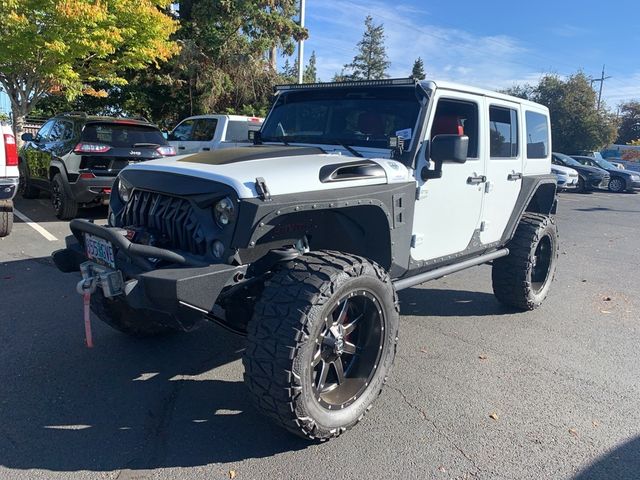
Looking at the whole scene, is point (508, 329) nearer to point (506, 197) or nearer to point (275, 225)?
point (506, 197)

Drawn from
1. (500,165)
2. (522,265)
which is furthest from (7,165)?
(522,265)

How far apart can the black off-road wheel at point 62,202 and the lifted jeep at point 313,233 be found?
527 centimetres

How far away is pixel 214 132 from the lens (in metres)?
10.9

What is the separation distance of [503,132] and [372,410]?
288cm

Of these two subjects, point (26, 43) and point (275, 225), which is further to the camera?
point (26, 43)

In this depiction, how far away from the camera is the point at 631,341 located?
15.7 feet

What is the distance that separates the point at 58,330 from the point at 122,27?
9865 millimetres

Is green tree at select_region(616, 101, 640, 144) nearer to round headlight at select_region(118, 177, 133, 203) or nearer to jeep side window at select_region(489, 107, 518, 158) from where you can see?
jeep side window at select_region(489, 107, 518, 158)

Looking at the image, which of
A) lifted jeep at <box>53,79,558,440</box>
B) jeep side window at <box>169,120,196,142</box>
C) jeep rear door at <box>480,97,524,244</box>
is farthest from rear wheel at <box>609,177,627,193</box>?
lifted jeep at <box>53,79,558,440</box>

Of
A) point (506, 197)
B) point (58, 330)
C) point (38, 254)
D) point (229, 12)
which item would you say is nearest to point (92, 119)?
point (38, 254)

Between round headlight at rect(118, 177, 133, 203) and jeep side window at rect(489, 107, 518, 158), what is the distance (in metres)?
3.03

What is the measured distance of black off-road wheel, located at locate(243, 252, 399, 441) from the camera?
8.85 feet

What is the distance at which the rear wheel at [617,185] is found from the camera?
2369 cm

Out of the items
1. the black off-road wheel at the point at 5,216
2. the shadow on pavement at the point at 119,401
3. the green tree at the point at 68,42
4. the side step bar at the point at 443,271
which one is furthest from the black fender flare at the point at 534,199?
the green tree at the point at 68,42
